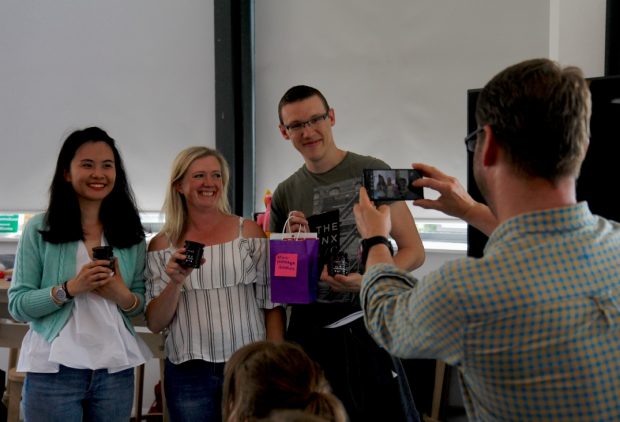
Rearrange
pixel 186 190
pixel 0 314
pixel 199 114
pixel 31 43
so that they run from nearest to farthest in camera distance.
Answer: pixel 186 190, pixel 0 314, pixel 199 114, pixel 31 43

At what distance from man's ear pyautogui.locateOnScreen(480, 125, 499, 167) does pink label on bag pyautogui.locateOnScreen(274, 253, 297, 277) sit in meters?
1.10

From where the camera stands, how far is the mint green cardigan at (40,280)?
6.79ft

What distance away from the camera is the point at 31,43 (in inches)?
177

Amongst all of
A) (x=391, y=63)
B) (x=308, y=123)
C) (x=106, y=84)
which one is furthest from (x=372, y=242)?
(x=106, y=84)

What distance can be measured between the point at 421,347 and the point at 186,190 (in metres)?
1.44

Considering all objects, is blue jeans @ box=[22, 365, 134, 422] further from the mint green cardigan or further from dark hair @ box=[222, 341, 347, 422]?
dark hair @ box=[222, 341, 347, 422]

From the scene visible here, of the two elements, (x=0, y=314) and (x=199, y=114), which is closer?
(x=0, y=314)

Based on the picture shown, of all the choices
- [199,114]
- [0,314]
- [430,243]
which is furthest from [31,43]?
[430,243]

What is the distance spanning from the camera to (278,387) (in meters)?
1.15

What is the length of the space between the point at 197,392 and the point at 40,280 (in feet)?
2.26

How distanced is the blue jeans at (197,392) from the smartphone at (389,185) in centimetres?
86

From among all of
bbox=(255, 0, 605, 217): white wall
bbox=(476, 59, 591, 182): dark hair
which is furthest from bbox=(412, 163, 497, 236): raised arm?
bbox=(255, 0, 605, 217): white wall

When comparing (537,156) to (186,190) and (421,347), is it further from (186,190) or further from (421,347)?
(186,190)

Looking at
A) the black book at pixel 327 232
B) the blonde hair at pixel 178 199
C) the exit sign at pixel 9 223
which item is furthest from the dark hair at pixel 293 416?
the exit sign at pixel 9 223
